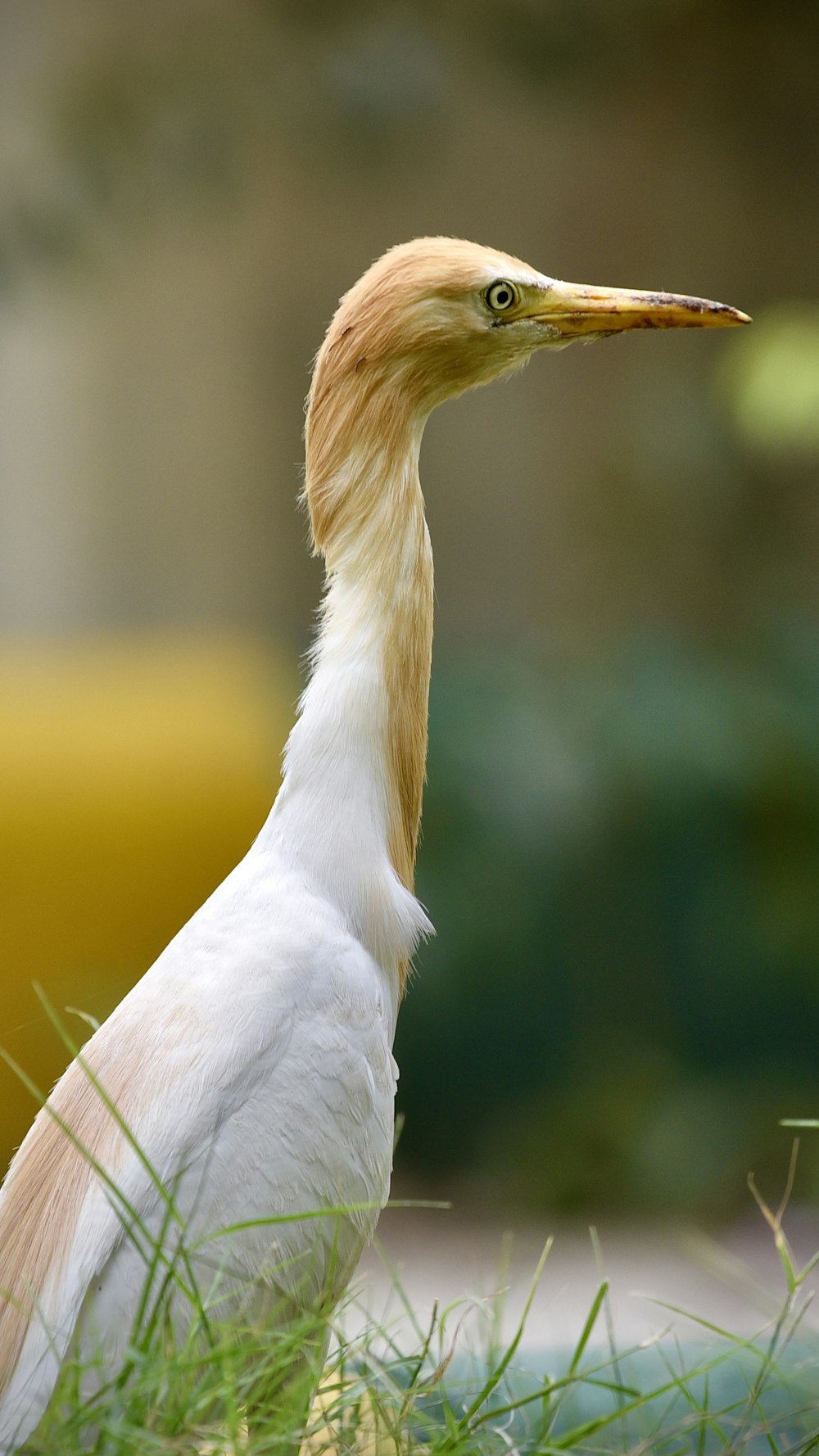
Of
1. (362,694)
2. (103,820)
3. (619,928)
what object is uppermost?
(362,694)

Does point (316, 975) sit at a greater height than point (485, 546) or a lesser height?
lesser

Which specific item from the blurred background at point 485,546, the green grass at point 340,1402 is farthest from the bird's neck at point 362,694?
the blurred background at point 485,546

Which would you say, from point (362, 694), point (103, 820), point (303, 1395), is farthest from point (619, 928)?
point (303, 1395)

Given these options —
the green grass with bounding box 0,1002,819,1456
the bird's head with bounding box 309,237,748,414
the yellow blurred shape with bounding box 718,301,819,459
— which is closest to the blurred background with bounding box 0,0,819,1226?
the yellow blurred shape with bounding box 718,301,819,459

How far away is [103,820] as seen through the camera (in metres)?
1.87

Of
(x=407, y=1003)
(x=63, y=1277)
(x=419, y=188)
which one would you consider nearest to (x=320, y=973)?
(x=63, y=1277)

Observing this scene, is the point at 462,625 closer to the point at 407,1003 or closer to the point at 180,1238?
the point at 407,1003

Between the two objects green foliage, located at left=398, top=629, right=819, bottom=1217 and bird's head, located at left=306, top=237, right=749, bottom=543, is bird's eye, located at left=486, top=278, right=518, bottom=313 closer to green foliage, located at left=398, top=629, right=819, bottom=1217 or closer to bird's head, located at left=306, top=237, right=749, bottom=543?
bird's head, located at left=306, top=237, right=749, bottom=543

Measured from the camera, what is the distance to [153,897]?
1.88 metres

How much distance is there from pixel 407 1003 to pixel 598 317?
1608mm

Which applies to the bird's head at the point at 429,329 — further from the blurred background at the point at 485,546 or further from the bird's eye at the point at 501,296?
the blurred background at the point at 485,546

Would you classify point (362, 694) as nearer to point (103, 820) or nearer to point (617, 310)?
point (617, 310)

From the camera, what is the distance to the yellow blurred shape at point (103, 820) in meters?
1.79

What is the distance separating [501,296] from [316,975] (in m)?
0.40
